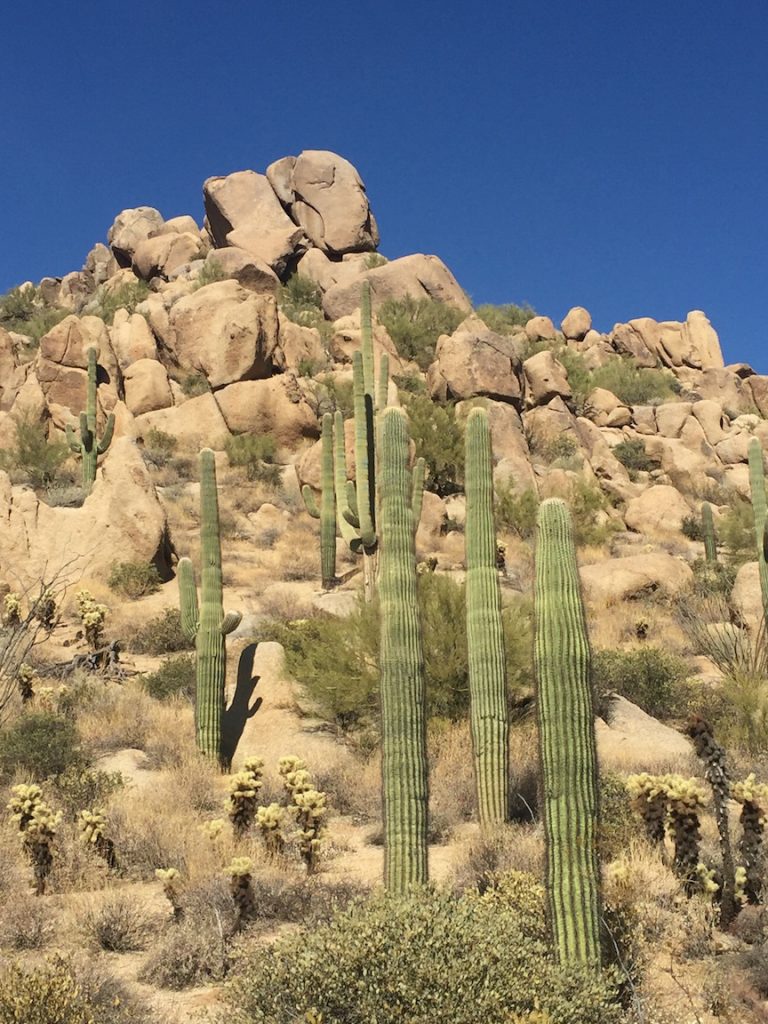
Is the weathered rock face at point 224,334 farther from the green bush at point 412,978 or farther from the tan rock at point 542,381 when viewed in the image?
the green bush at point 412,978

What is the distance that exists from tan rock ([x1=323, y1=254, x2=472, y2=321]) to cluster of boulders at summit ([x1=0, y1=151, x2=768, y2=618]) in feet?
0.31

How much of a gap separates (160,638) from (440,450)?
12435 mm

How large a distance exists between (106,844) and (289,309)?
32.3 metres

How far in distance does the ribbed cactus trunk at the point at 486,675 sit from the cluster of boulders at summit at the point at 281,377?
10.2 metres

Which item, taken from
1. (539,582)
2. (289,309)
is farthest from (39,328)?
(539,582)

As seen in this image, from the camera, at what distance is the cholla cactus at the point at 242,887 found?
5243 millimetres

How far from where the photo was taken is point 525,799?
25.6ft

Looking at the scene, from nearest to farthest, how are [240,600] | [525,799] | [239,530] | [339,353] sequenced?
[525,799], [240,600], [239,530], [339,353]

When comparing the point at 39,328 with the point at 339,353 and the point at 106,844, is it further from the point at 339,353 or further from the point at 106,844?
the point at 106,844

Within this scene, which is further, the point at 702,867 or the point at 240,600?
the point at 240,600

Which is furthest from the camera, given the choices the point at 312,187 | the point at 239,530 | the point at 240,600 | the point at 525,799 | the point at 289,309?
the point at 312,187

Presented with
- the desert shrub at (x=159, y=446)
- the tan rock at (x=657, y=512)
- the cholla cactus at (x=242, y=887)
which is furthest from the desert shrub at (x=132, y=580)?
the tan rock at (x=657, y=512)

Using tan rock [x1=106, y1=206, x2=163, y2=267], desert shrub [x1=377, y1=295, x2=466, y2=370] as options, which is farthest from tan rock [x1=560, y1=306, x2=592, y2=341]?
tan rock [x1=106, y1=206, x2=163, y2=267]

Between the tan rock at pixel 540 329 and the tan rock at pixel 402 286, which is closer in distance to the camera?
the tan rock at pixel 402 286
